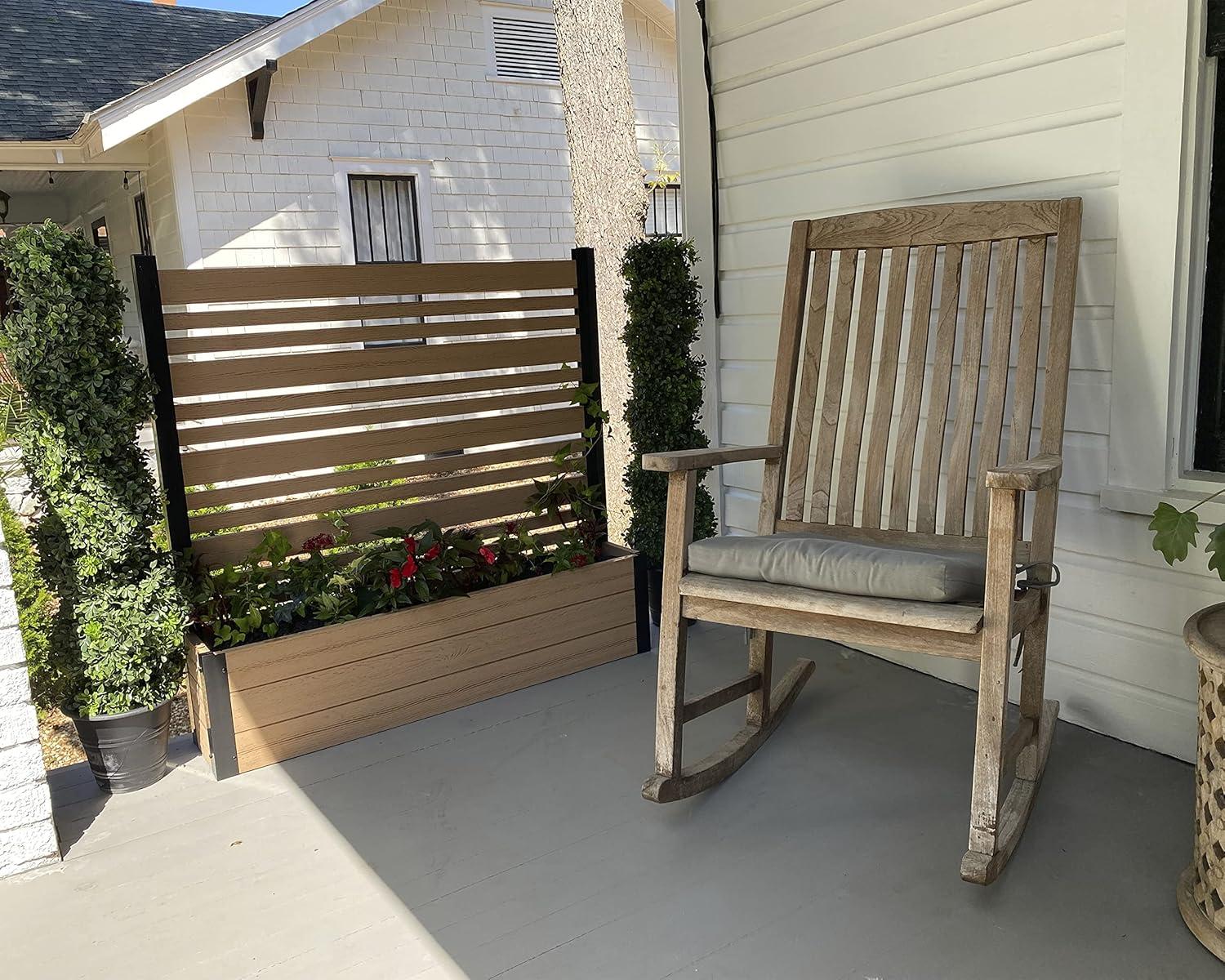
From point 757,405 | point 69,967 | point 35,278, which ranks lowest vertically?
point 69,967

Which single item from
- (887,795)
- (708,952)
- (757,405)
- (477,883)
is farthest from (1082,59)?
(477,883)

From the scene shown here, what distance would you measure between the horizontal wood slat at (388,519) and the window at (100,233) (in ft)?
21.5

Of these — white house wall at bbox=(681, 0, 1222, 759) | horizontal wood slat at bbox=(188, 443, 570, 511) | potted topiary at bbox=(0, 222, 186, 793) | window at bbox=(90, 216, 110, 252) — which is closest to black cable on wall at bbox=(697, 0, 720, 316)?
white house wall at bbox=(681, 0, 1222, 759)

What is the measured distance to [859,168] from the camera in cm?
288

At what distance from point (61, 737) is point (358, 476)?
1519 millimetres

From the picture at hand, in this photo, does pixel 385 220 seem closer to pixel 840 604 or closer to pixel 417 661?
pixel 417 661

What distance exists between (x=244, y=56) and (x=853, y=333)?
175 inches

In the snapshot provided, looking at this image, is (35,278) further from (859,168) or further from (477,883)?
(859,168)

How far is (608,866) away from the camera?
1.98 m

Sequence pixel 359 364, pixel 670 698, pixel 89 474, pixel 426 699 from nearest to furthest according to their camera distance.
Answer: pixel 670 698 → pixel 89 474 → pixel 426 699 → pixel 359 364

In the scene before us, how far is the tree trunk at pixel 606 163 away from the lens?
5.63m

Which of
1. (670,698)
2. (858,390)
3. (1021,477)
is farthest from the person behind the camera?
(858,390)

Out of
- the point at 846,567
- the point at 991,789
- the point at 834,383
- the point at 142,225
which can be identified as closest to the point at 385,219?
the point at 142,225

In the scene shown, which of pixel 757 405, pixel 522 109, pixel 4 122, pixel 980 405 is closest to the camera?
pixel 980 405
